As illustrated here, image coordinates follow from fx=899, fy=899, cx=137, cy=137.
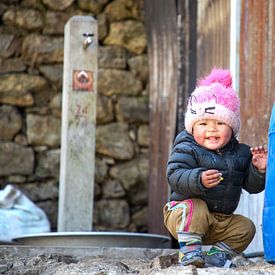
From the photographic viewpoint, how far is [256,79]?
4727 millimetres

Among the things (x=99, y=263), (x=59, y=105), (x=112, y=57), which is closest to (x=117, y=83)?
(x=112, y=57)

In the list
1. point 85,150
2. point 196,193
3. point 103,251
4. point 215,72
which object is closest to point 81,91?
point 85,150

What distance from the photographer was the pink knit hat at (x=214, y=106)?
3615 mm

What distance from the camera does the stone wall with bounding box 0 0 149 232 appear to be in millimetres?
6844

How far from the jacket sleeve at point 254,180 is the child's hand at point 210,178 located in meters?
0.29

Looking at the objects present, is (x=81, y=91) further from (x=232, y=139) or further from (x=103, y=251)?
(x=232, y=139)

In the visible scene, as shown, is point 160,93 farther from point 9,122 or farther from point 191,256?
point 191,256

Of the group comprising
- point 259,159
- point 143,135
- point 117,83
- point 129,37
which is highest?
point 129,37

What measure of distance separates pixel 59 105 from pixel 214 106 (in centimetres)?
342

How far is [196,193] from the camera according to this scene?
3.46m

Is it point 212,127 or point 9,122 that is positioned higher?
point 9,122

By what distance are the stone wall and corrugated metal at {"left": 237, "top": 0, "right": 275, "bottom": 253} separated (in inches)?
82.5

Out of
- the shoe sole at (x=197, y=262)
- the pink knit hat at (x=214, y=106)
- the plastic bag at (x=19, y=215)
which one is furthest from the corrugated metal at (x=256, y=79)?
the plastic bag at (x=19, y=215)

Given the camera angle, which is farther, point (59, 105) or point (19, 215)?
point (59, 105)
